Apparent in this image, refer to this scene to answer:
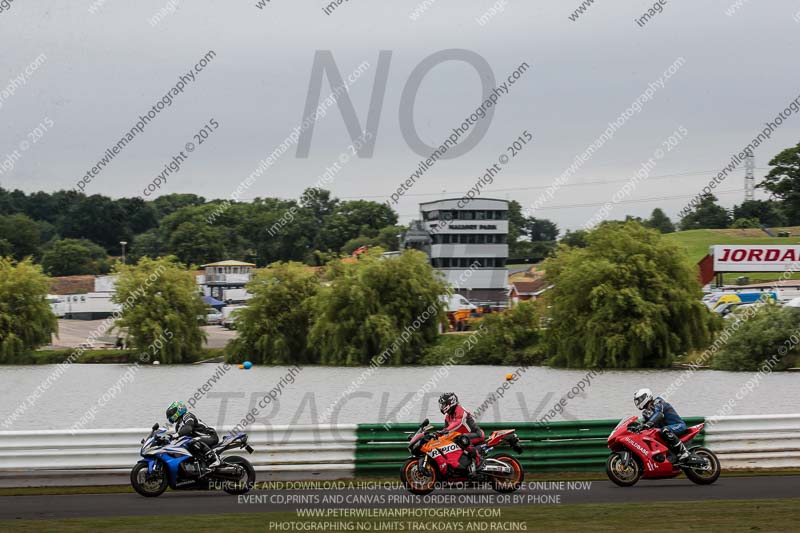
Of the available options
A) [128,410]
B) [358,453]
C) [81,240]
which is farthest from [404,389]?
[81,240]

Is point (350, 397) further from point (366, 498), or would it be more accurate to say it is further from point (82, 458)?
point (366, 498)

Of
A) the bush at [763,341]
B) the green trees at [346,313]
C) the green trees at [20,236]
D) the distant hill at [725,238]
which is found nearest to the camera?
the bush at [763,341]

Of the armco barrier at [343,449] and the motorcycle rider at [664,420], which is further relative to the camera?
the armco barrier at [343,449]

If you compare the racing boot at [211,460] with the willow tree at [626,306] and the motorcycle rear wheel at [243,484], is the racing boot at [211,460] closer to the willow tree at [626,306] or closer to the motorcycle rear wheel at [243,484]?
the motorcycle rear wheel at [243,484]

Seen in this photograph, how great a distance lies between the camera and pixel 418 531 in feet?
44.1

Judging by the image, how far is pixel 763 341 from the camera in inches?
2064

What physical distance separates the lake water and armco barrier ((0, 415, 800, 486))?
15.5 m

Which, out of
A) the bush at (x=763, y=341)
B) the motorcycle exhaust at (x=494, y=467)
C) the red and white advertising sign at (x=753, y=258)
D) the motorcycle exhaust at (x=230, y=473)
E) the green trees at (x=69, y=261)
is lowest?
the motorcycle exhaust at (x=230, y=473)

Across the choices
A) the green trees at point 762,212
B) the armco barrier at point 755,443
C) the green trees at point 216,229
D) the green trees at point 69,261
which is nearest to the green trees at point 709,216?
the green trees at point 762,212

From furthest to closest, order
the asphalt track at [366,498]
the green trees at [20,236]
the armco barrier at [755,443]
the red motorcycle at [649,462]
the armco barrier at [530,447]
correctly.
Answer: the green trees at [20,236], the armco barrier at [755,443], the armco barrier at [530,447], the red motorcycle at [649,462], the asphalt track at [366,498]

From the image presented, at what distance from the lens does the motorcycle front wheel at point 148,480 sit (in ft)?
54.0

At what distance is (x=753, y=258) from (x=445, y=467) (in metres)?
76.0

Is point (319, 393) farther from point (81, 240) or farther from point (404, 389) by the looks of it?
point (81, 240)

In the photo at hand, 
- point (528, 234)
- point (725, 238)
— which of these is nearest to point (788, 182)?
point (725, 238)
